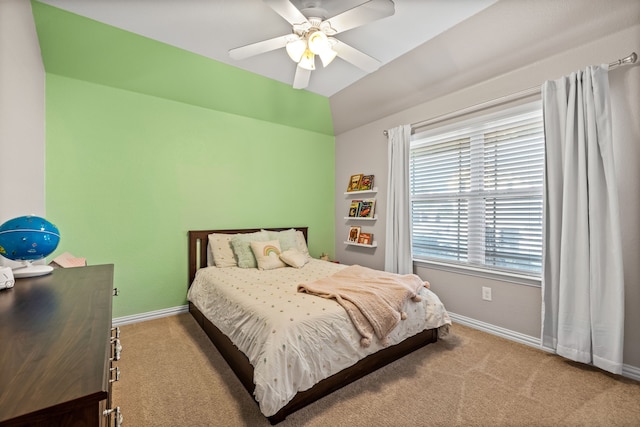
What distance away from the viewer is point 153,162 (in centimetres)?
292

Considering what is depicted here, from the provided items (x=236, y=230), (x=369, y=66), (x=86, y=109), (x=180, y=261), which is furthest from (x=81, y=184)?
(x=369, y=66)

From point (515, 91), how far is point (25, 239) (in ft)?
11.6

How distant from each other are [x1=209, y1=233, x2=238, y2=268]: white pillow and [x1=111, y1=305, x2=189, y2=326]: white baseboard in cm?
64

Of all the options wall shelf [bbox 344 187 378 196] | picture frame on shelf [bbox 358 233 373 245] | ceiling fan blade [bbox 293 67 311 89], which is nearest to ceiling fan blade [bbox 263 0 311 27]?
ceiling fan blade [bbox 293 67 311 89]

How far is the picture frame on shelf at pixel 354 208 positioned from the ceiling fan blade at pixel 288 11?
247 centimetres

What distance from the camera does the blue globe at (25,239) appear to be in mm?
1303

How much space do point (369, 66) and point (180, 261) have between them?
2.77 metres

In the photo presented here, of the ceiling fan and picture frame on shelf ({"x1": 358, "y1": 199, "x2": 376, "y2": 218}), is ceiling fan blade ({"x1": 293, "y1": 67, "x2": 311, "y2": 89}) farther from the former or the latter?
picture frame on shelf ({"x1": 358, "y1": 199, "x2": 376, "y2": 218})

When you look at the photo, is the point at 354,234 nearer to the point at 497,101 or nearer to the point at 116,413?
the point at 497,101

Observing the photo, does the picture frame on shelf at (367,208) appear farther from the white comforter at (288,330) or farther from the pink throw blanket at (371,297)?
the white comforter at (288,330)

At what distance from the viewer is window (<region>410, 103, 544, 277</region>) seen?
7.89ft

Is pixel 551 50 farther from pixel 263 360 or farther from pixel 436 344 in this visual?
pixel 263 360

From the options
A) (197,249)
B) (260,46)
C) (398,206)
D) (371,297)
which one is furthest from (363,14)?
(197,249)

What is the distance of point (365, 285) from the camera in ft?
7.07
